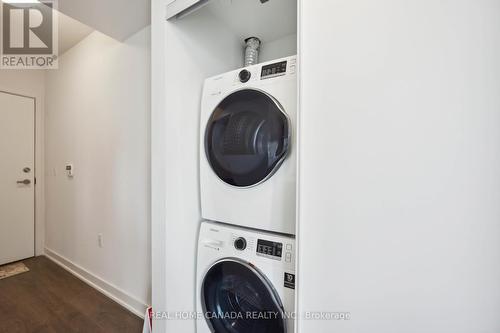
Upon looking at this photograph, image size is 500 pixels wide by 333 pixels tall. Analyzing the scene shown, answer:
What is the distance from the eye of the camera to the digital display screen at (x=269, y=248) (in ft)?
2.76

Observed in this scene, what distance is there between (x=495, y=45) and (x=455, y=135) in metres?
0.21

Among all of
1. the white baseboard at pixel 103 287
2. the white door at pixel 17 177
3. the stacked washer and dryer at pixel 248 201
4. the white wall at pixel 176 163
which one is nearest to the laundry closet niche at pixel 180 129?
the white wall at pixel 176 163

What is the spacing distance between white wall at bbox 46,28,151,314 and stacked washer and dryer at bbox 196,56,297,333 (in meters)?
0.75

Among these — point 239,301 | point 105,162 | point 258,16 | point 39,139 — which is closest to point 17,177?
point 39,139

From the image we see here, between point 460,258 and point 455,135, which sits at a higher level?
point 455,135

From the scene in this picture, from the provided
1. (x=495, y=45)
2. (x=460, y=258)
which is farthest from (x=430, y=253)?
(x=495, y=45)

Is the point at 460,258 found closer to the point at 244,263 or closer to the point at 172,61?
the point at 244,263

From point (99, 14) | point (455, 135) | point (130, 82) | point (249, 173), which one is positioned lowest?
point (249, 173)

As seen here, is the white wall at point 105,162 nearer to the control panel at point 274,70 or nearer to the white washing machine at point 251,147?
the white washing machine at point 251,147

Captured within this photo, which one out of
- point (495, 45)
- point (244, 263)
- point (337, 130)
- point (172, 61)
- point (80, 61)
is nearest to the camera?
point (495, 45)

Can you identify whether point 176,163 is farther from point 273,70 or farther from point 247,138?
point 273,70

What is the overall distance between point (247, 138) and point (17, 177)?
311 centimetres

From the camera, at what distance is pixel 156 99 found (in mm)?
1075

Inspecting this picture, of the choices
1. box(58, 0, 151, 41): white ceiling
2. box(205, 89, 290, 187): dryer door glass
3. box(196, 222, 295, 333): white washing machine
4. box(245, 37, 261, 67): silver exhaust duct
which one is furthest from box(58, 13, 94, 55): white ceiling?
box(196, 222, 295, 333): white washing machine
